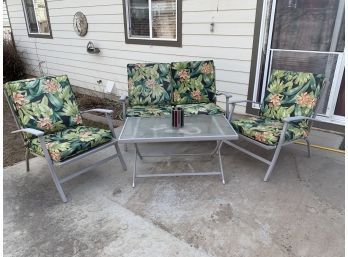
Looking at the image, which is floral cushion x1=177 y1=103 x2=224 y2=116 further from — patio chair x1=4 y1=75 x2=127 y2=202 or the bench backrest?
patio chair x1=4 y1=75 x2=127 y2=202

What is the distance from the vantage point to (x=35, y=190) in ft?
8.32

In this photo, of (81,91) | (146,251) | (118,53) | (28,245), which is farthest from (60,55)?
(146,251)

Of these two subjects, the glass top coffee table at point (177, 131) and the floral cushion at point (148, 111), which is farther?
the floral cushion at point (148, 111)

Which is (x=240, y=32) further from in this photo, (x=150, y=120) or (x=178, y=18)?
(x=150, y=120)

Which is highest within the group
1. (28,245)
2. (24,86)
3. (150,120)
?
(24,86)

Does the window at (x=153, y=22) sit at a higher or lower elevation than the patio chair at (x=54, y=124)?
higher

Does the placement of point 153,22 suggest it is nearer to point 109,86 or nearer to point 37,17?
point 109,86

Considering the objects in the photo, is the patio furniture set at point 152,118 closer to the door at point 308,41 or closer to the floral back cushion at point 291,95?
the floral back cushion at point 291,95

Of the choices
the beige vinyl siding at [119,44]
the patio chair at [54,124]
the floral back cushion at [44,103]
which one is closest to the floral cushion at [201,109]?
the beige vinyl siding at [119,44]

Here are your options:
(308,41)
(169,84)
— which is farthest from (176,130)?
(308,41)

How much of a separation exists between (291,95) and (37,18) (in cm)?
610

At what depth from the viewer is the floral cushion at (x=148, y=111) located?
317 cm

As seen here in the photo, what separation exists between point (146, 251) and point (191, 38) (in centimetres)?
314

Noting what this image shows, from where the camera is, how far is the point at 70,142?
2.42 meters
